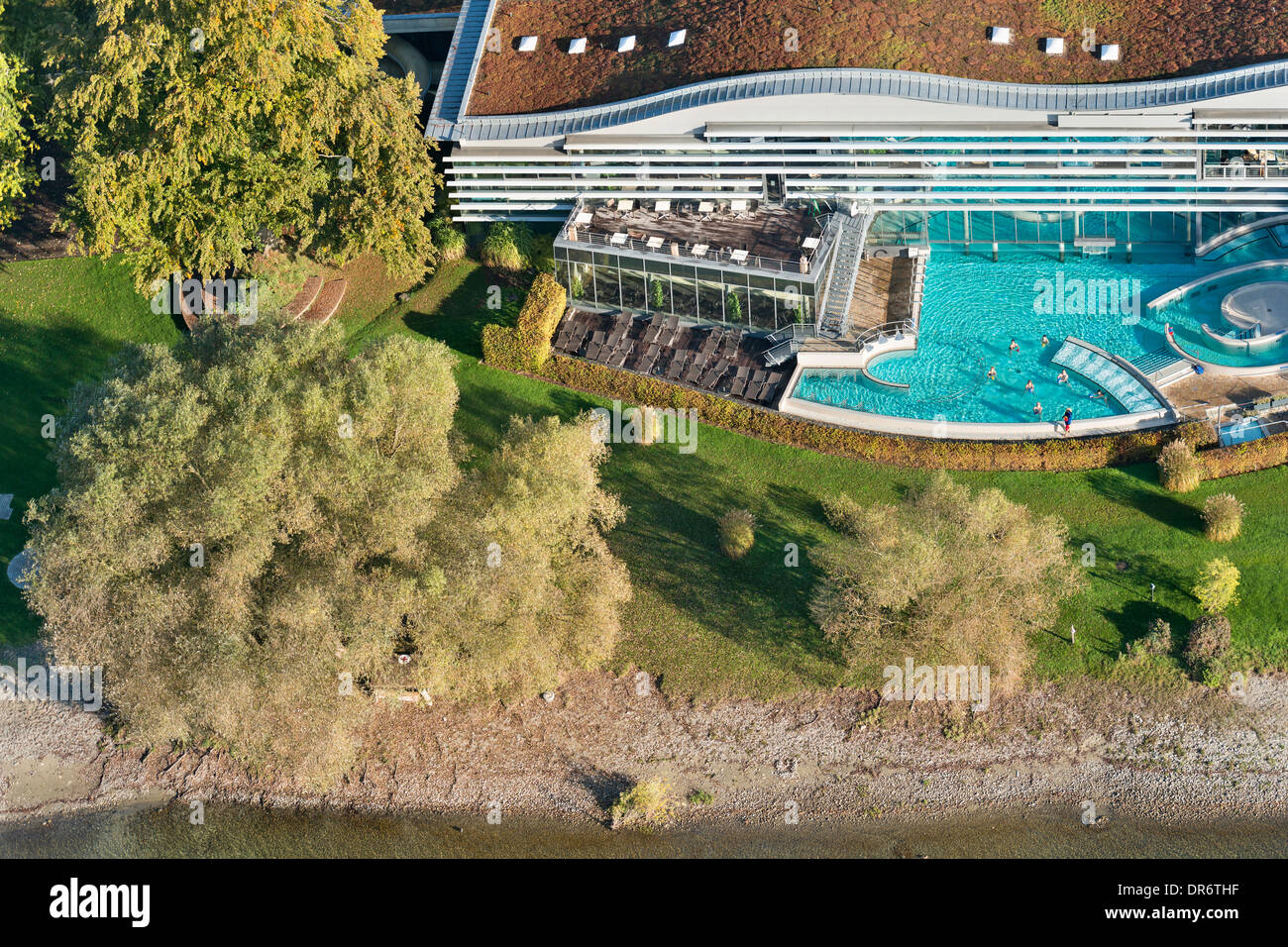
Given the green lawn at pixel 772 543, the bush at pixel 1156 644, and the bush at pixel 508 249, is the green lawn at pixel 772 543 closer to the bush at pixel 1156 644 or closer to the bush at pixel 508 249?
the bush at pixel 1156 644

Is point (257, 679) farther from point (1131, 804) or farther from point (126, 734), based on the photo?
point (1131, 804)

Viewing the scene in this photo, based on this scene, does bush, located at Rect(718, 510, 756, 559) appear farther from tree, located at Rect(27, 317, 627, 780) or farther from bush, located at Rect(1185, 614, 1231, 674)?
bush, located at Rect(1185, 614, 1231, 674)

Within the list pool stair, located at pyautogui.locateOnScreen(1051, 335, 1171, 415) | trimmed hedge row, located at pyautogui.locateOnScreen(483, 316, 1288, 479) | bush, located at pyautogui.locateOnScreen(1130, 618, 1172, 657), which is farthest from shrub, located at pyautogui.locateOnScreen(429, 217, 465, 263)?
bush, located at pyautogui.locateOnScreen(1130, 618, 1172, 657)

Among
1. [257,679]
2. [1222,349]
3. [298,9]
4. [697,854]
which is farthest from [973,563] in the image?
[298,9]

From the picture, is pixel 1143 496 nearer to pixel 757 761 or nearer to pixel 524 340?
pixel 757 761

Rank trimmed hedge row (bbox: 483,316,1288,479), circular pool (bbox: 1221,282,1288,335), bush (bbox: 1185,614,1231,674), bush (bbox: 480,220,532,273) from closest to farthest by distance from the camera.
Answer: bush (bbox: 1185,614,1231,674)
trimmed hedge row (bbox: 483,316,1288,479)
circular pool (bbox: 1221,282,1288,335)
bush (bbox: 480,220,532,273)

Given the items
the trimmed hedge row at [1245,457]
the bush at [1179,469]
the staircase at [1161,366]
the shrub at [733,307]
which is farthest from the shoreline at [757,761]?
the shrub at [733,307]

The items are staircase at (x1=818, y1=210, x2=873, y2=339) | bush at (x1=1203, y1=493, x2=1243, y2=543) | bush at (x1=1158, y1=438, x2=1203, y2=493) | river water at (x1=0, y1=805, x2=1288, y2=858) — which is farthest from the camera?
staircase at (x1=818, y1=210, x2=873, y2=339)
